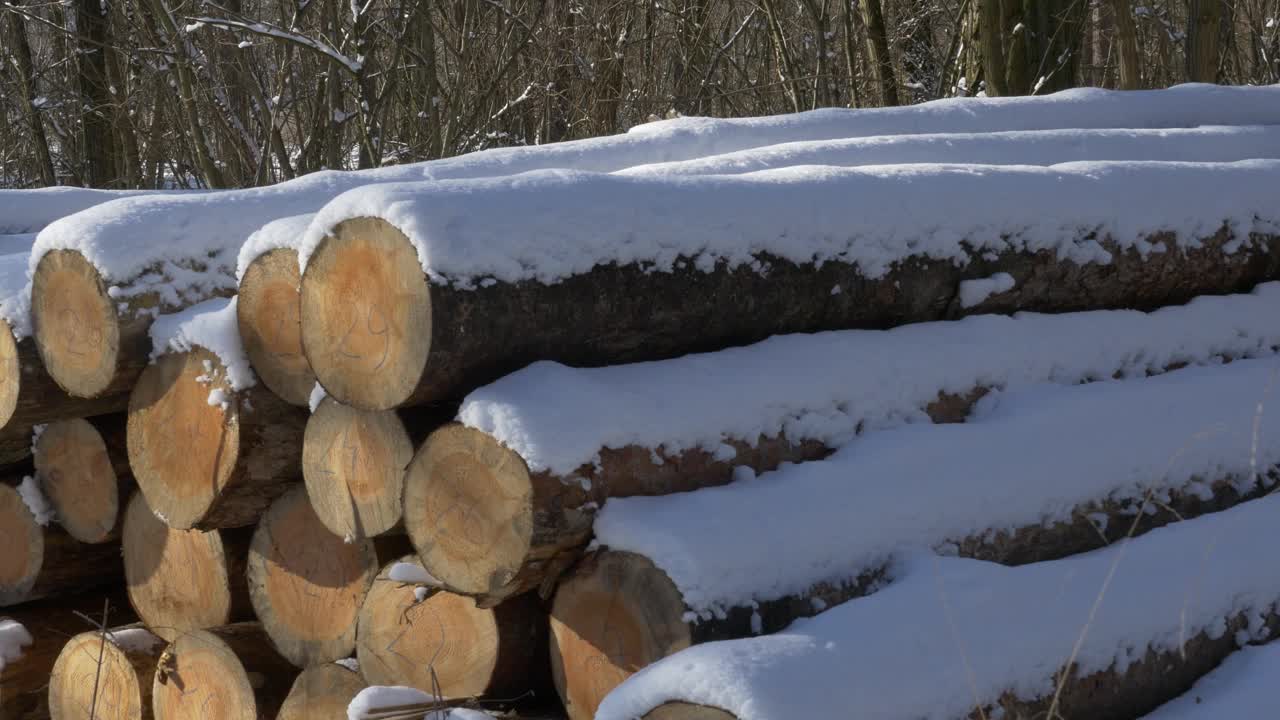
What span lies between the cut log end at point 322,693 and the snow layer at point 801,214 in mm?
924

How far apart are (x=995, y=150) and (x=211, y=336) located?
7.68 feet

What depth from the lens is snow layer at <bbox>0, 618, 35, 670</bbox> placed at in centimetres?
342

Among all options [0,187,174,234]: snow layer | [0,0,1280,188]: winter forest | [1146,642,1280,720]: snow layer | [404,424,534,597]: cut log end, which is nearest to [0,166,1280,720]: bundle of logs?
[404,424,534,597]: cut log end

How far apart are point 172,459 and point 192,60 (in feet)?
19.4

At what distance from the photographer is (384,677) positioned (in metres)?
2.61

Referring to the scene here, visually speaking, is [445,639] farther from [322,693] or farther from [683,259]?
[683,259]

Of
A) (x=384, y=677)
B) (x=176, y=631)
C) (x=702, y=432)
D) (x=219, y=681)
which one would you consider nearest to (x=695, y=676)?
(x=702, y=432)

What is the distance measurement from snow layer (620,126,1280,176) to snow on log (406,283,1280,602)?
0.82m

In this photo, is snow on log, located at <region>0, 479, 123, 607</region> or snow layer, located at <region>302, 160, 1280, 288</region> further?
snow on log, located at <region>0, 479, 123, 607</region>

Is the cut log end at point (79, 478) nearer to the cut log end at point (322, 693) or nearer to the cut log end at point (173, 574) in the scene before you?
the cut log end at point (173, 574)

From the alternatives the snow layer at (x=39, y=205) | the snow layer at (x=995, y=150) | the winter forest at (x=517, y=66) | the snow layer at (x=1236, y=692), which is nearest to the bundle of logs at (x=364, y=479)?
the snow layer at (x=1236, y=692)

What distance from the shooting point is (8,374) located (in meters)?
3.10

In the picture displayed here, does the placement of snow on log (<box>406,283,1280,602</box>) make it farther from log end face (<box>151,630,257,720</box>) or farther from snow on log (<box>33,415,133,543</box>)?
snow on log (<box>33,415,133,543</box>)

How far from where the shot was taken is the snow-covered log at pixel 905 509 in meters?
2.12
